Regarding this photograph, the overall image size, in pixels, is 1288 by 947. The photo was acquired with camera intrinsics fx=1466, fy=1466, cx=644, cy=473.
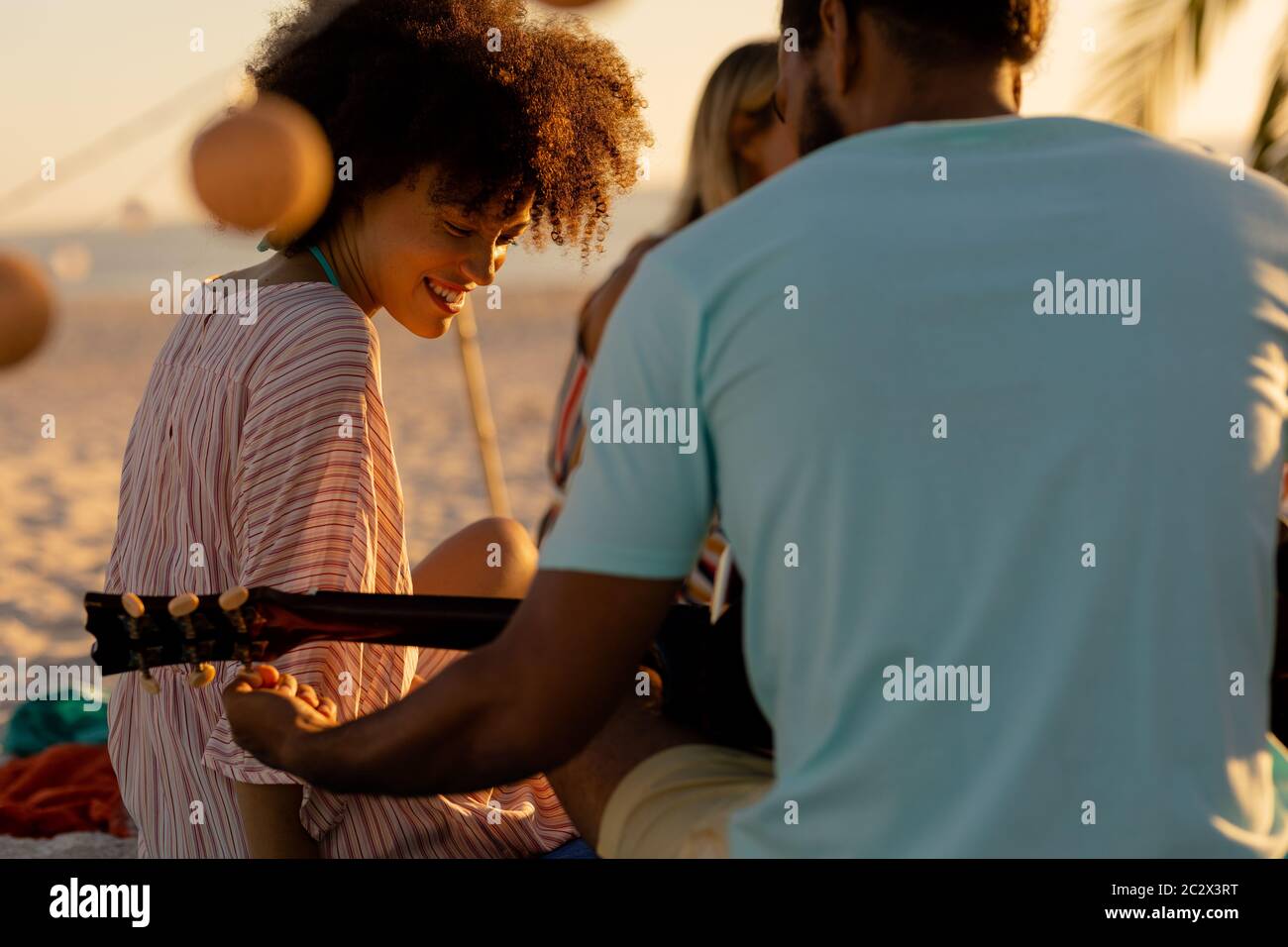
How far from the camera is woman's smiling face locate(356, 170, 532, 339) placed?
250 cm

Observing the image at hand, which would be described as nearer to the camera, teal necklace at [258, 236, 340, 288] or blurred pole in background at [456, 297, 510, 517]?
teal necklace at [258, 236, 340, 288]

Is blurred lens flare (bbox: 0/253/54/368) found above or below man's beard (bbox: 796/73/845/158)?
below

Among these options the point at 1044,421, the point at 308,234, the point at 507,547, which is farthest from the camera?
the point at 507,547

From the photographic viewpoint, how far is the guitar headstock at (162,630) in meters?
1.84

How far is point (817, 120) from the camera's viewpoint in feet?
5.30

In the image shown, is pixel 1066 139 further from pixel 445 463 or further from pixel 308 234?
pixel 445 463

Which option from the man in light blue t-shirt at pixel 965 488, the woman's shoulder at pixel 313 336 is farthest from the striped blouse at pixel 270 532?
the man in light blue t-shirt at pixel 965 488

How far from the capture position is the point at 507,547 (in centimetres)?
269

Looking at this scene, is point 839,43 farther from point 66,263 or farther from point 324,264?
point 66,263

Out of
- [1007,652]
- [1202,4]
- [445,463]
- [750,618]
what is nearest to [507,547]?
[750,618]

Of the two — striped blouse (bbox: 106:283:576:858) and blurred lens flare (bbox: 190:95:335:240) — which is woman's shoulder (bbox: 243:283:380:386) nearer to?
striped blouse (bbox: 106:283:576:858)

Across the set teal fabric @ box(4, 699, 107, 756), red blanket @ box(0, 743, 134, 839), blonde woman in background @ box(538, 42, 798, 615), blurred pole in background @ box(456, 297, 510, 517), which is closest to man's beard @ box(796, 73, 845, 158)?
blonde woman in background @ box(538, 42, 798, 615)

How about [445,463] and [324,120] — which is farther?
[445,463]

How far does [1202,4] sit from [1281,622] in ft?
11.5
